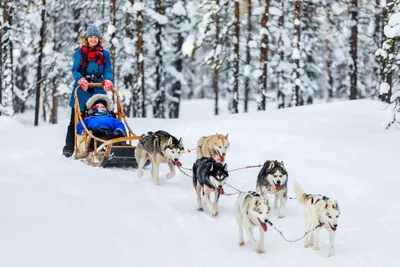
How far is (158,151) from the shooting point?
7.64 m

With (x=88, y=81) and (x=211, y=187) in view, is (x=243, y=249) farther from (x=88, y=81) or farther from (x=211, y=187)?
(x=88, y=81)

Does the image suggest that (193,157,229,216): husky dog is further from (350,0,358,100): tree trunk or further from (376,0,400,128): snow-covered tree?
(350,0,358,100): tree trunk

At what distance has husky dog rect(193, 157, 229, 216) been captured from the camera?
239 inches

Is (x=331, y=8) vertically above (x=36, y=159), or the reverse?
(x=331, y=8)

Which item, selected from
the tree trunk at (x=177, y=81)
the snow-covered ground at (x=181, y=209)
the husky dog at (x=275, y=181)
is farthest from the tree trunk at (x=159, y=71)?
the husky dog at (x=275, y=181)

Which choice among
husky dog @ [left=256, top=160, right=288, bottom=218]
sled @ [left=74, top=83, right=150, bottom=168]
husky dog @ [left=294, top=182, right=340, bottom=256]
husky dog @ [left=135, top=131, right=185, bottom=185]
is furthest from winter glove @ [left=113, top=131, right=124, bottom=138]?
husky dog @ [left=294, top=182, right=340, bottom=256]

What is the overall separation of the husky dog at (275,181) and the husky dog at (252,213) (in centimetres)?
96

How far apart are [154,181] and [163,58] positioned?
721 inches

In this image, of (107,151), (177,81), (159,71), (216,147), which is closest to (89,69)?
(107,151)

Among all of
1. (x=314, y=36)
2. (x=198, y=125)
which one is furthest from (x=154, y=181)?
(x=314, y=36)

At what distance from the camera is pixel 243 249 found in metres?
5.33

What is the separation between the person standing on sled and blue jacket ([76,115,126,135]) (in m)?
0.54

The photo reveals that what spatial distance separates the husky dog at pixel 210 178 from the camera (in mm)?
6062

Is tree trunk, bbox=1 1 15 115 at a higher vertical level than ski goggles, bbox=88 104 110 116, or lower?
higher
